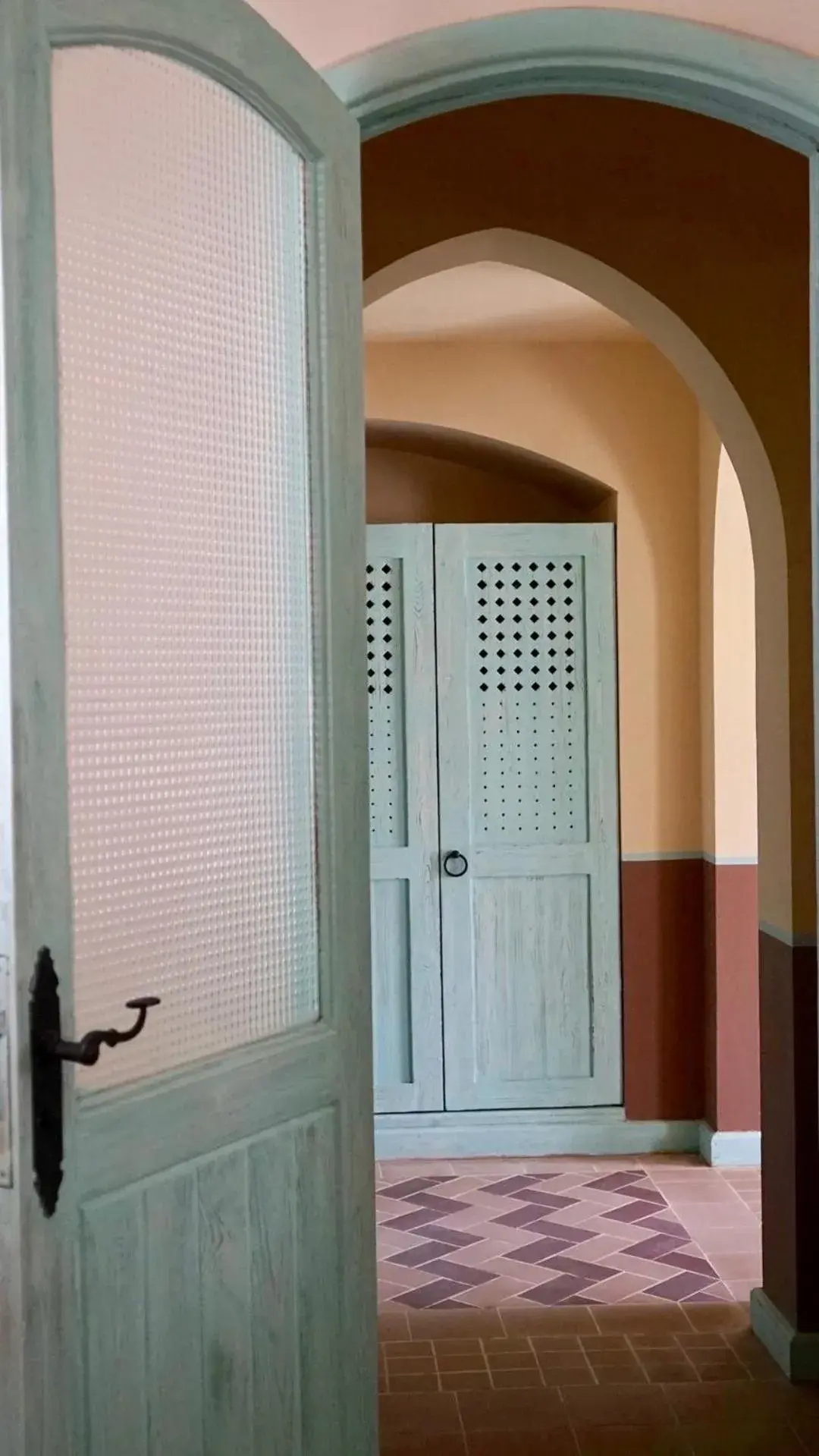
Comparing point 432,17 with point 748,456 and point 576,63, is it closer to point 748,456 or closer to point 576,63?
point 576,63

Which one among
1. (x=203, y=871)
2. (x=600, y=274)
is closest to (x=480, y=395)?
(x=600, y=274)

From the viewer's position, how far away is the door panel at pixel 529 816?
5340 millimetres

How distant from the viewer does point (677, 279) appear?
3604 millimetres

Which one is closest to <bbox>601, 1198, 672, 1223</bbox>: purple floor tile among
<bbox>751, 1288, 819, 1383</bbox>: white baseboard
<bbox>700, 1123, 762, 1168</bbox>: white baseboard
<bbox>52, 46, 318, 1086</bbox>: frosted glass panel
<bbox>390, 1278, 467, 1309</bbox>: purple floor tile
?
<bbox>700, 1123, 762, 1168</bbox>: white baseboard

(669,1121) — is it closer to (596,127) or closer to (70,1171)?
(596,127)

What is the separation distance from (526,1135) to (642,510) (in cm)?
231

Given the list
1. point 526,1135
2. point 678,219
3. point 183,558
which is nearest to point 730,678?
point 526,1135

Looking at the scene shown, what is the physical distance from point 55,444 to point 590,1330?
2.86 m

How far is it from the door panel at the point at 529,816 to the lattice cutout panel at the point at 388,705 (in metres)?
0.15

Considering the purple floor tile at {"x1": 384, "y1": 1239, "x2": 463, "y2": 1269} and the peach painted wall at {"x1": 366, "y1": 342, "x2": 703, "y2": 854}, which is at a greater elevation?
the peach painted wall at {"x1": 366, "y1": 342, "x2": 703, "y2": 854}

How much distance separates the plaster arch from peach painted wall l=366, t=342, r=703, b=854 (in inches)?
58.2

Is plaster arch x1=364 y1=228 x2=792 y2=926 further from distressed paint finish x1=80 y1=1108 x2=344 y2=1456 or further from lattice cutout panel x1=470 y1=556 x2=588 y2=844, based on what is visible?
distressed paint finish x1=80 y1=1108 x2=344 y2=1456

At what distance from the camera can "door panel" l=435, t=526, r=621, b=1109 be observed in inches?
210

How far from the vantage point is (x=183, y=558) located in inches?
73.8
